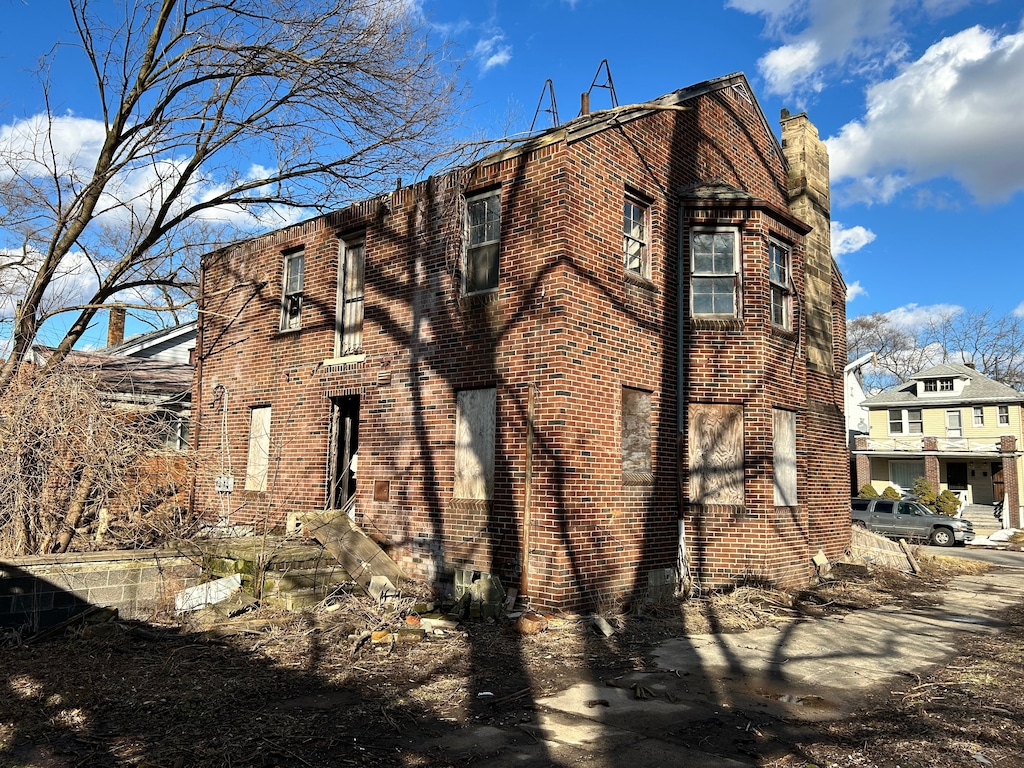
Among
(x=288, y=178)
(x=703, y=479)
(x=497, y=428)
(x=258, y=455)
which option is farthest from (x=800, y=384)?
(x=288, y=178)

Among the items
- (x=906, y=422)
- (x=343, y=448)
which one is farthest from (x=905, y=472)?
(x=343, y=448)

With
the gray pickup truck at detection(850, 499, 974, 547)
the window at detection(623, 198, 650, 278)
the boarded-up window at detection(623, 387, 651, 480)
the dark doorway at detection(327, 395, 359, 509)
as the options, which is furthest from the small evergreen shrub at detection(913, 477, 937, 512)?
the dark doorway at detection(327, 395, 359, 509)

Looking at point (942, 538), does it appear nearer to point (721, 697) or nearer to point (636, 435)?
point (636, 435)

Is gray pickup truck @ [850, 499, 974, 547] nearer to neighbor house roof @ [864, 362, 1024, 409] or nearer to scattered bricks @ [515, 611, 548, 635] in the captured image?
neighbor house roof @ [864, 362, 1024, 409]

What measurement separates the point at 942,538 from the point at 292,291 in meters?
23.4

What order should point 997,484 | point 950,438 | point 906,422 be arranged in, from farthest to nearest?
1. point 906,422
2. point 950,438
3. point 997,484

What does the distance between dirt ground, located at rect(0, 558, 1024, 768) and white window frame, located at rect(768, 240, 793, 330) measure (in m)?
5.33

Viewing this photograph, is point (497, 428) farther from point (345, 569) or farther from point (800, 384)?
point (800, 384)

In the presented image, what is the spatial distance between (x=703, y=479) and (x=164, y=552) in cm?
802

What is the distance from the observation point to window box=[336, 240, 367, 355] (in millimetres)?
12930

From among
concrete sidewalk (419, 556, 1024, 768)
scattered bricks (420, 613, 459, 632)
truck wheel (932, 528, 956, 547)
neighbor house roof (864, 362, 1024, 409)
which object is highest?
neighbor house roof (864, 362, 1024, 409)

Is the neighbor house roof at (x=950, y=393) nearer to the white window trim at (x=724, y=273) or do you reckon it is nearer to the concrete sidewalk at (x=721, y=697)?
the concrete sidewalk at (x=721, y=697)

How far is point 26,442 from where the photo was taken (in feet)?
30.1

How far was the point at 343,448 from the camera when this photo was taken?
12.9 m
